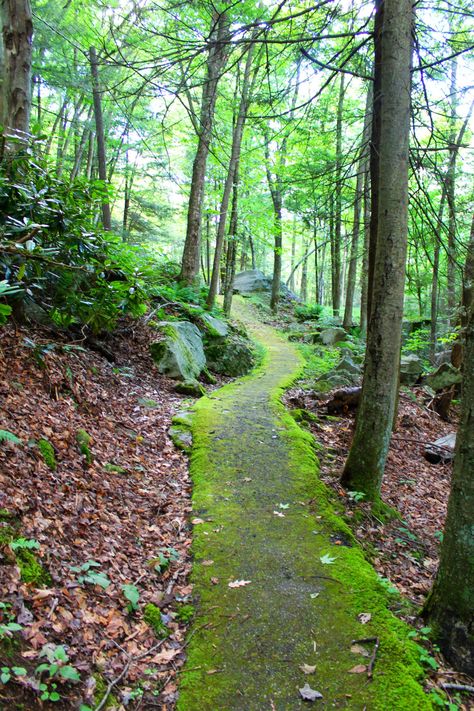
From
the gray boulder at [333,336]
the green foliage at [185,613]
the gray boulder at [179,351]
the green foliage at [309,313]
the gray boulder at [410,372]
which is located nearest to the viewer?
the green foliage at [185,613]

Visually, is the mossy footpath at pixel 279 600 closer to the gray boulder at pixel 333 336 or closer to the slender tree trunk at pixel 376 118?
the slender tree trunk at pixel 376 118

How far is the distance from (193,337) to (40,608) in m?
7.67

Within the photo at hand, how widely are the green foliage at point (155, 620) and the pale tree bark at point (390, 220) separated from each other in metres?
2.94

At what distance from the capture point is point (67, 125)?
67.8 feet

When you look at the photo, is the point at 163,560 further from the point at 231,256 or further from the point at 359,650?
the point at 231,256

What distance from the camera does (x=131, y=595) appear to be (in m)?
3.05

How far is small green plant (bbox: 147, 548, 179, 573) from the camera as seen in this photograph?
139 inches

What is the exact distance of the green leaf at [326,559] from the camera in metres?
3.75

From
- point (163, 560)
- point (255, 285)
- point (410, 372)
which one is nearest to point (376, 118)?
point (163, 560)

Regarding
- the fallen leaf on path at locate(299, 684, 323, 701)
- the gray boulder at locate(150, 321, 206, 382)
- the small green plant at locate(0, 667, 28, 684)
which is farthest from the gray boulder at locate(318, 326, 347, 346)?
the small green plant at locate(0, 667, 28, 684)

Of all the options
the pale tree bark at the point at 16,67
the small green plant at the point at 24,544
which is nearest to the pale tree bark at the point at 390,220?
the small green plant at the point at 24,544

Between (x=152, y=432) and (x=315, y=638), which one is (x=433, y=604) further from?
(x=152, y=432)

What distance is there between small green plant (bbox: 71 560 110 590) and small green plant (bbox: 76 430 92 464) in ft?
4.49

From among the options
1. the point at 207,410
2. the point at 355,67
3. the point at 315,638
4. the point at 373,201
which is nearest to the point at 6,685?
the point at 315,638
